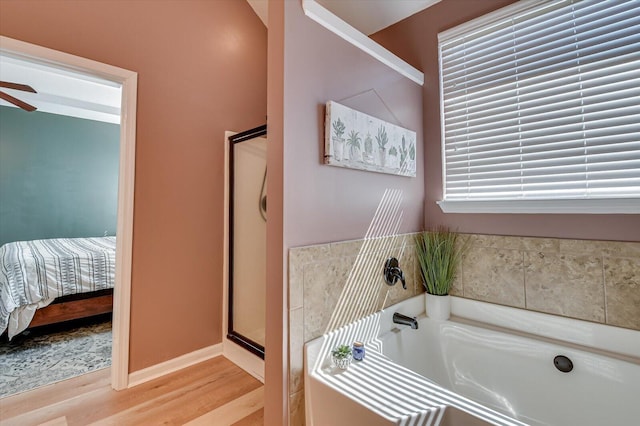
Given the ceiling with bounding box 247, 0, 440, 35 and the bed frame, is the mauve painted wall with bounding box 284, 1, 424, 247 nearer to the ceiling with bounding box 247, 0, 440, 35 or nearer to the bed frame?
the ceiling with bounding box 247, 0, 440, 35

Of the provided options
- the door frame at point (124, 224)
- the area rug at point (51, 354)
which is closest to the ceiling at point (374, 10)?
the door frame at point (124, 224)

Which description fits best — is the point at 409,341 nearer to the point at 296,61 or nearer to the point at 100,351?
the point at 296,61

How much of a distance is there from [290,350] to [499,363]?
115cm

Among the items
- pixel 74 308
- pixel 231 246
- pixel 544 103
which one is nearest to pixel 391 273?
pixel 544 103

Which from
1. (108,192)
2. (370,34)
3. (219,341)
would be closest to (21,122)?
(108,192)

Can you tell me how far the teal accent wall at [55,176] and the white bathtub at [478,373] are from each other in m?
5.29

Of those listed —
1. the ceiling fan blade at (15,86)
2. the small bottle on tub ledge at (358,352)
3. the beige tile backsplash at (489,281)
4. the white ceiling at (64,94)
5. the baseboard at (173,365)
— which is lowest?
the baseboard at (173,365)

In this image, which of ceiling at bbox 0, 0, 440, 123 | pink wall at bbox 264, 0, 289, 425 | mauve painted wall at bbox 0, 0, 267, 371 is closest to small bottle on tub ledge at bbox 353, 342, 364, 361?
pink wall at bbox 264, 0, 289, 425

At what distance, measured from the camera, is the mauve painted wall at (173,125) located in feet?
6.15

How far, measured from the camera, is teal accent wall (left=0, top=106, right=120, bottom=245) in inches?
169

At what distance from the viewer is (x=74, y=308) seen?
2.88m

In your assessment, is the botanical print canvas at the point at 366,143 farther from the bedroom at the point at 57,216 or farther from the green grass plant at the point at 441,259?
the bedroom at the point at 57,216

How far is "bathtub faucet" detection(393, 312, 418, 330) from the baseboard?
1551 millimetres

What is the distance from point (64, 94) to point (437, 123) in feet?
15.4
